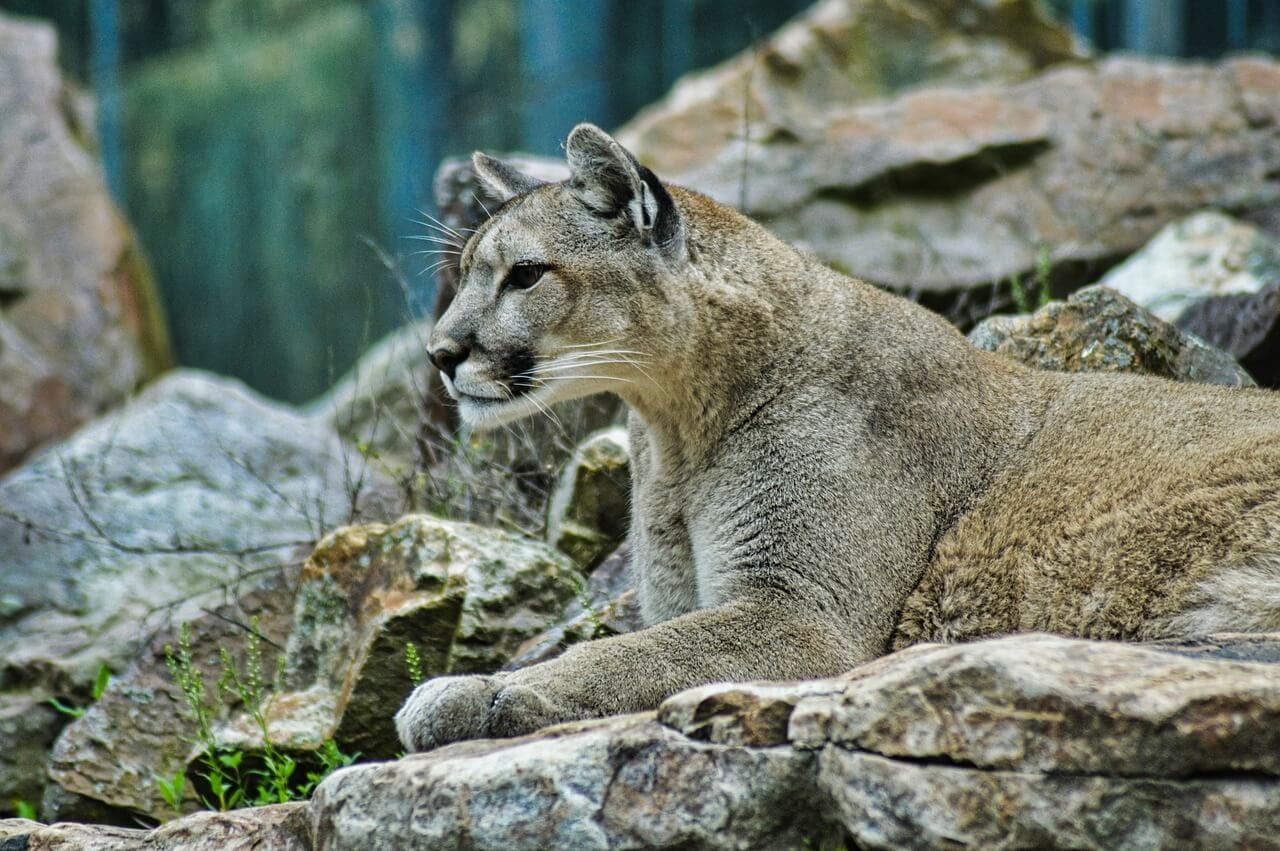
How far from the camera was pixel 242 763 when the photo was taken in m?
6.65

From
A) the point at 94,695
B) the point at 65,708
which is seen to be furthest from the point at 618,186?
the point at 94,695

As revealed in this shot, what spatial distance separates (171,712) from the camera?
749 centimetres

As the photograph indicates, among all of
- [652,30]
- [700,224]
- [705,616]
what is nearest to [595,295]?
[700,224]

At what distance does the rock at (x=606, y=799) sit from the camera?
4.12 m

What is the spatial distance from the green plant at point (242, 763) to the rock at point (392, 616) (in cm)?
11

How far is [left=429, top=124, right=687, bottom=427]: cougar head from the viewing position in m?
5.98

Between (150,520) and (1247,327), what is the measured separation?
6.96m

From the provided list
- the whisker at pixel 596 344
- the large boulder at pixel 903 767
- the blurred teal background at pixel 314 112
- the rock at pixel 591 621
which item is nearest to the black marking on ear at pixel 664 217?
the whisker at pixel 596 344

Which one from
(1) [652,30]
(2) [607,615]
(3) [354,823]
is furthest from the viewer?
(1) [652,30]

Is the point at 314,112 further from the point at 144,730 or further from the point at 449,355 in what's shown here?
the point at 449,355

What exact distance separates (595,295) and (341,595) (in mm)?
2177

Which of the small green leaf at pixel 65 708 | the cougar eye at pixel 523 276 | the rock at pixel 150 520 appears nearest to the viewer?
the cougar eye at pixel 523 276

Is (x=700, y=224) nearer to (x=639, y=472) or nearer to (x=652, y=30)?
(x=639, y=472)

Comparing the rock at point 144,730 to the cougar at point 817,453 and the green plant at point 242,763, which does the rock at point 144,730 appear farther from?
the cougar at point 817,453
